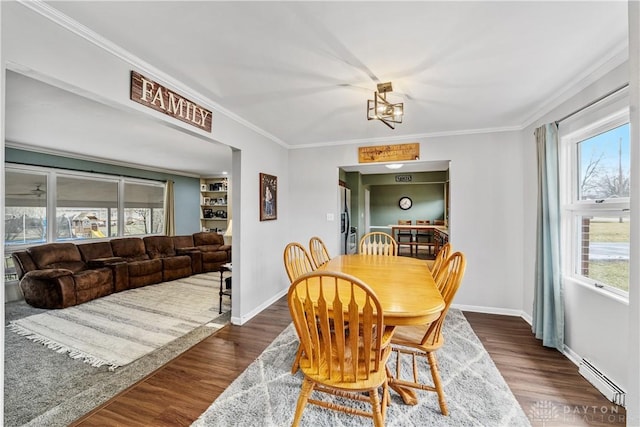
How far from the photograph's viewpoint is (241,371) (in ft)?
7.40

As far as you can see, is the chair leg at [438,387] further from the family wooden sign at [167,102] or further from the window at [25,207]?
the window at [25,207]

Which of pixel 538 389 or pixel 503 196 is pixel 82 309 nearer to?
pixel 538 389

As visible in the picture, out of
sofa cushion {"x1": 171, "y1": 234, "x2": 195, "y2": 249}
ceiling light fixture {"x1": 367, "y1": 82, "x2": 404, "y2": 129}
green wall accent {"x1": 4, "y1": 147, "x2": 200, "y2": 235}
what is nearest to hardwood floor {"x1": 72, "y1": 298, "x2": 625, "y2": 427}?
ceiling light fixture {"x1": 367, "y1": 82, "x2": 404, "y2": 129}

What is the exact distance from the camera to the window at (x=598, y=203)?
6.59ft

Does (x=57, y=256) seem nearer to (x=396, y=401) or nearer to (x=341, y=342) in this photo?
(x=341, y=342)

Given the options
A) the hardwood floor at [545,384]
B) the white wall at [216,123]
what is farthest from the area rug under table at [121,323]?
the hardwood floor at [545,384]

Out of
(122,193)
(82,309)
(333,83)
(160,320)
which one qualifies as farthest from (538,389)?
(122,193)

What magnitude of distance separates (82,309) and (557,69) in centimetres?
577

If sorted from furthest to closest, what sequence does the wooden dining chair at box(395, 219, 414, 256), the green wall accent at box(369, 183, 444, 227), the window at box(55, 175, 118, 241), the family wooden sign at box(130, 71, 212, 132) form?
the green wall accent at box(369, 183, 444, 227), the wooden dining chair at box(395, 219, 414, 256), the window at box(55, 175, 118, 241), the family wooden sign at box(130, 71, 212, 132)

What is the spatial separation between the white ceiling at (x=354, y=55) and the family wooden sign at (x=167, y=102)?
141 millimetres

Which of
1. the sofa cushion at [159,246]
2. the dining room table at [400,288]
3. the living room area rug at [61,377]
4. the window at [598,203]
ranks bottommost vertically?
the living room area rug at [61,377]

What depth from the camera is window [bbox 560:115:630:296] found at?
201cm

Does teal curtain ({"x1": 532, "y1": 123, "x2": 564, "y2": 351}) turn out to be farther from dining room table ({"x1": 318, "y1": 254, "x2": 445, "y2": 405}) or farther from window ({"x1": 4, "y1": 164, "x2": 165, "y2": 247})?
window ({"x1": 4, "y1": 164, "x2": 165, "y2": 247})

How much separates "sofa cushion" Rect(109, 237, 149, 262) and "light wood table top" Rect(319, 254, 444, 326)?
435 centimetres
